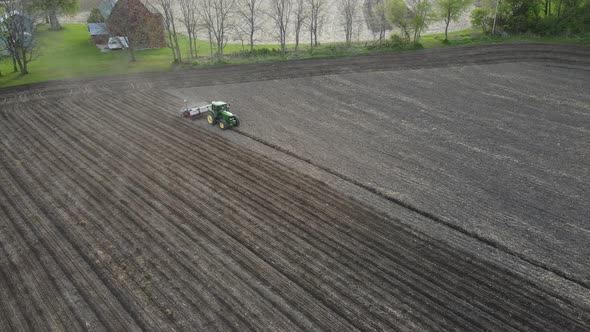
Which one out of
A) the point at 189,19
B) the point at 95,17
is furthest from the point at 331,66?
the point at 95,17

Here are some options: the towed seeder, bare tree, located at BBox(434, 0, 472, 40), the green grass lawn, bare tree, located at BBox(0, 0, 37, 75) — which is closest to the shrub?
the green grass lawn

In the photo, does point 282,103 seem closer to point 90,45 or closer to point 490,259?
point 490,259

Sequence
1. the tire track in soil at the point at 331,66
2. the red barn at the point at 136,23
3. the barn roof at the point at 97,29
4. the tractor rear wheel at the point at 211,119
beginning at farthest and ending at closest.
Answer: the barn roof at the point at 97,29, the red barn at the point at 136,23, the tire track in soil at the point at 331,66, the tractor rear wheel at the point at 211,119

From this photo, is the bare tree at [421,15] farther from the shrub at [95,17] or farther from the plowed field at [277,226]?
the shrub at [95,17]

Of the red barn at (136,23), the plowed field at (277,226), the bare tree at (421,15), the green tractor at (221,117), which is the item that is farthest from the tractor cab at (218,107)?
the bare tree at (421,15)

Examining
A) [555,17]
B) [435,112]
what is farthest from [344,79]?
[555,17]

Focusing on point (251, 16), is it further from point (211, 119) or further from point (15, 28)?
point (15, 28)
